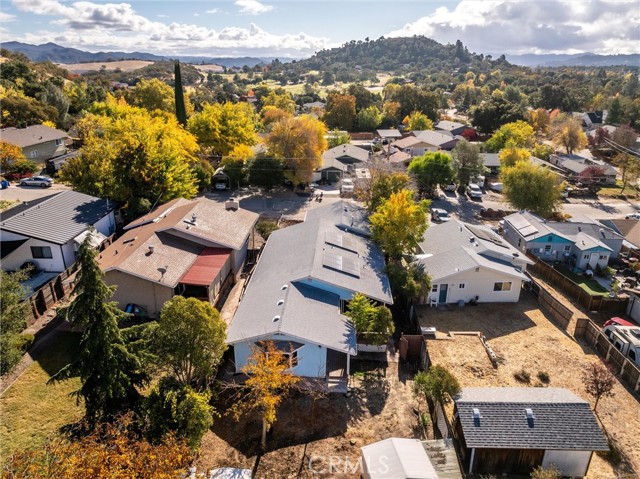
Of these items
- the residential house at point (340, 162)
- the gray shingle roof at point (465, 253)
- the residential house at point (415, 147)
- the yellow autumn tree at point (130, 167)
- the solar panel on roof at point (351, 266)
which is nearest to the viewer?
the solar panel on roof at point (351, 266)

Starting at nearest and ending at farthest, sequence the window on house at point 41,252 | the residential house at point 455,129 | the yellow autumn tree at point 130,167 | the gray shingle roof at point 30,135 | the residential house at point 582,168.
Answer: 1. the window on house at point 41,252
2. the yellow autumn tree at point 130,167
3. the gray shingle roof at point 30,135
4. the residential house at point 582,168
5. the residential house at point 455,129

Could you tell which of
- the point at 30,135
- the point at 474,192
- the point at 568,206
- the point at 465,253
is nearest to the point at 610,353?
the point at 465,253

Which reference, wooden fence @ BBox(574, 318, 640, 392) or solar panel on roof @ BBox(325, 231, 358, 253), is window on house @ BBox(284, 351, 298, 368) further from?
wooden fence @ BBox(574, 318, 640, 392)

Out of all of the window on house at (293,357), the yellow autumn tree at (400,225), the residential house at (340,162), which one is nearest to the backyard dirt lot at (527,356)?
the yellow autumn tree at (400,225)

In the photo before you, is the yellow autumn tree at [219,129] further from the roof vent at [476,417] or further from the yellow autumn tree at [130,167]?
the roof vent at [476,417]

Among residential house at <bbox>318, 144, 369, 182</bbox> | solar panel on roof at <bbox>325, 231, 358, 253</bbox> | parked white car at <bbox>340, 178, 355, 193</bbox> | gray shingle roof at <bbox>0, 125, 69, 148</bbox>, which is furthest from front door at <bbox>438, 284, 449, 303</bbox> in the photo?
gray shingle roof at <bbox>0, 125, 69, 148</bbox>

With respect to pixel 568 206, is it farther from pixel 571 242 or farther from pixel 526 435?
pixel 526 435

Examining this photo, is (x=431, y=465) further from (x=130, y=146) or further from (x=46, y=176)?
(x=46, y=176)

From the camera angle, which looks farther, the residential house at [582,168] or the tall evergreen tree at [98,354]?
the residential house at [582,168]
